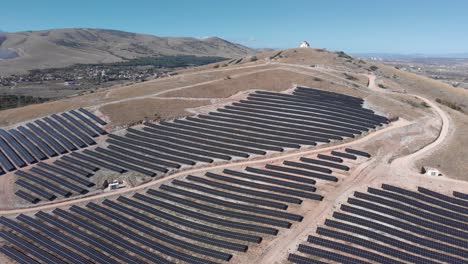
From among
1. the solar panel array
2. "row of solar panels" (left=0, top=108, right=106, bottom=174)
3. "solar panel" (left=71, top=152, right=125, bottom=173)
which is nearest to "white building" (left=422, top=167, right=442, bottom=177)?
the solar panel array

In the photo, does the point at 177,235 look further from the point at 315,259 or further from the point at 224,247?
the point at 315,259

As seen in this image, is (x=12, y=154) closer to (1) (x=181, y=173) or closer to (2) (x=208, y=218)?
(1) (x=181, y=173)

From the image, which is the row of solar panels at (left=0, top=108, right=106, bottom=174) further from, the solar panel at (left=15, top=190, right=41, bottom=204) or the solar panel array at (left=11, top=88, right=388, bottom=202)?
the solar panel at (left=15, top=190, right=41, bottom=204)

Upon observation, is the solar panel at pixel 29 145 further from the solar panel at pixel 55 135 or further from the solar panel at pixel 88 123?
the solar panel at pixel 88 123

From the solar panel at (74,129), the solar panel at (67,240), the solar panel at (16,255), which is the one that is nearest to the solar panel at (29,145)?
the solar panel at (74,129)

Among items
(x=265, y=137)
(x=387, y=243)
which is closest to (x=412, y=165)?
(x=387, y=243)

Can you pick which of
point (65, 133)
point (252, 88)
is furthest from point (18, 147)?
point (252, 88)
